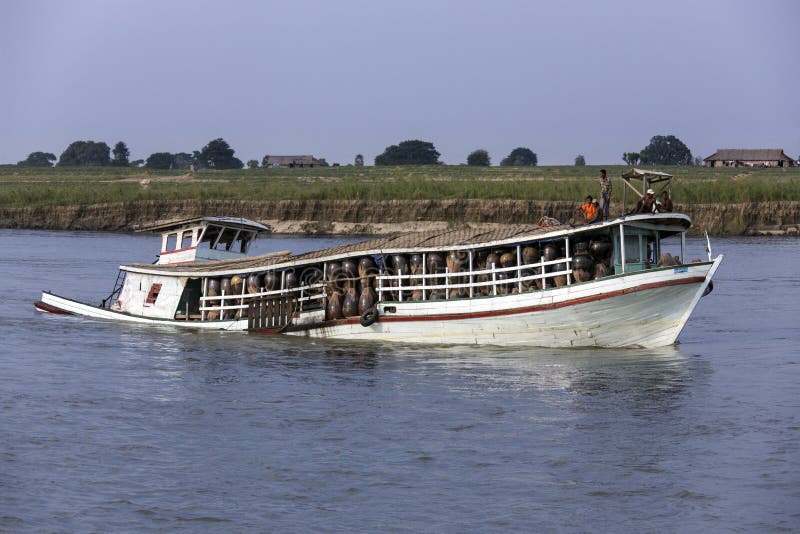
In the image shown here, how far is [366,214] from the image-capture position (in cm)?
7631

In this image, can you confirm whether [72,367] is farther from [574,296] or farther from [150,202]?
[150,202]

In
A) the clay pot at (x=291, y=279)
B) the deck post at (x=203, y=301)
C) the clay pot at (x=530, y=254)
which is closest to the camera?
the clay pot at (x=530, y=254)

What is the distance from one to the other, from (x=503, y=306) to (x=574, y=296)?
183cm

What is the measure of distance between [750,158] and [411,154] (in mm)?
57537

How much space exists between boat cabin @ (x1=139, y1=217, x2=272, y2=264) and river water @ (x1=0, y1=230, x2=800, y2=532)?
4.01m

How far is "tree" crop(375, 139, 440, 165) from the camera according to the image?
175 metres

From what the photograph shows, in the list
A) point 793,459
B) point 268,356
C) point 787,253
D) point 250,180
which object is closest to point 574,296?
point 268,356

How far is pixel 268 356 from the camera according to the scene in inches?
1070

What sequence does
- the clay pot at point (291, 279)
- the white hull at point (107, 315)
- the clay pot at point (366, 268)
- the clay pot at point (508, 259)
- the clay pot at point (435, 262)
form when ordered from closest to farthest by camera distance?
the clay pot at point (508, 259) → the clay pot at point (435, 262) → the clay pot at point (366, 268) → the clay pot at point (291, 279) → the white hull at point (107, 315)

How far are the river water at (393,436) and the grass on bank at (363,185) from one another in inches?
1730

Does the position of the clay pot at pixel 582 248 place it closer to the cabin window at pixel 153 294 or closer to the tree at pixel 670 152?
the cabin window at pixel 153 294

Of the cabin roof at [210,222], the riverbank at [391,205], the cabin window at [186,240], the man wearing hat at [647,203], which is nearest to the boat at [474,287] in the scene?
the man wearing hat at [647,203]

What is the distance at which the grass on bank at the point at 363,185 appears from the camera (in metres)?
73.2

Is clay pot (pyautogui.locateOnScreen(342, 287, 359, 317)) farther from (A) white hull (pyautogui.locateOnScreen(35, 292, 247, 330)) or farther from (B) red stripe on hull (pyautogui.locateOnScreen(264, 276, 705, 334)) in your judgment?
(A) white hull (pyautogui.locateOnScreen(35, 292, 247, 330))
